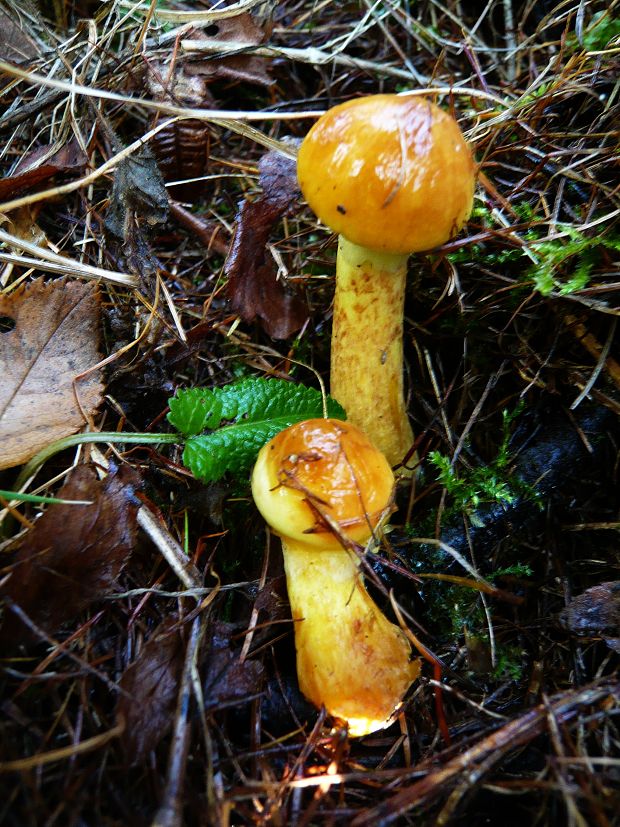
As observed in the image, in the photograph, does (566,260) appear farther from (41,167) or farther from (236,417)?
(41,167)

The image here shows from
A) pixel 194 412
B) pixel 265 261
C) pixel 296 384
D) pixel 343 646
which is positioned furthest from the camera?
pixel 265 261

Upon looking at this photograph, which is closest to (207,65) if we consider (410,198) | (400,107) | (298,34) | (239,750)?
(298,34)

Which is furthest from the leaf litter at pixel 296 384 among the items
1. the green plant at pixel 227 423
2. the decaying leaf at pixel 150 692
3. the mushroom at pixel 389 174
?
the mushroom at pixel 389 174

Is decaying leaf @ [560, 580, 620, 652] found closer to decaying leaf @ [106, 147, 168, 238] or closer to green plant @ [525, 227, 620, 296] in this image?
green plant @ [525, 227, 620, 296]

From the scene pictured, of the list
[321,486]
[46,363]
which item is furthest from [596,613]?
[46,363]

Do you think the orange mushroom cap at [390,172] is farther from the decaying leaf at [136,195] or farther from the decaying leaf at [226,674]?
the decaying leaf at [226,674]

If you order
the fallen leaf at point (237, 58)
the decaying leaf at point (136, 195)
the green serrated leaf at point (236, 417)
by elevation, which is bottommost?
the green serrated leaf at point (236, 417)
